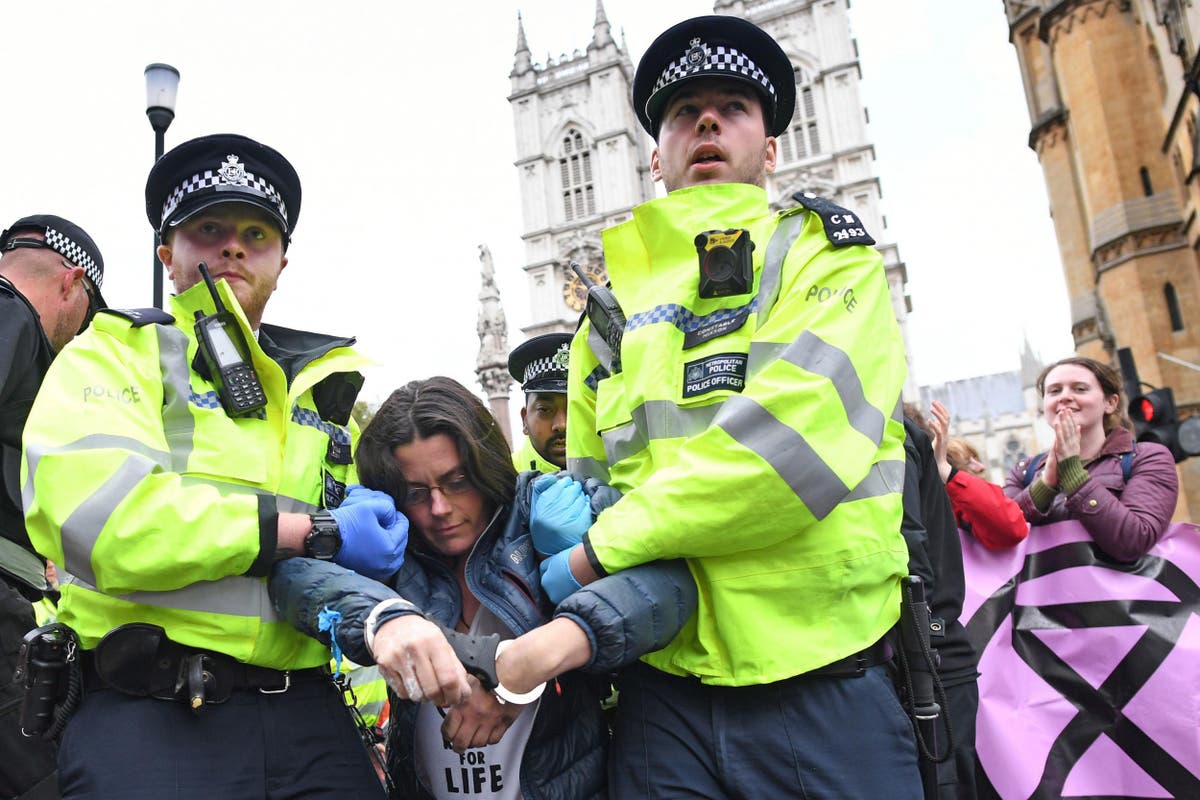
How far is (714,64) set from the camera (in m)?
2.51

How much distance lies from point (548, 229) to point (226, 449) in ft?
155

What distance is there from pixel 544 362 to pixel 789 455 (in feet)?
12.5

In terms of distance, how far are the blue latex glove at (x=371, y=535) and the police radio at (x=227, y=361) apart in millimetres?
390

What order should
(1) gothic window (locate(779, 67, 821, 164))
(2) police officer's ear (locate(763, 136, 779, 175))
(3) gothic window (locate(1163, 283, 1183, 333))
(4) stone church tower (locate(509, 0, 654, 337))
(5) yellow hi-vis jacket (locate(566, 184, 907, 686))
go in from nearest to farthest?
(5) yellow hi-vis jacket (locate(566, 184, 907, 686)), (2) police officer's ear (locate(763, 136, 779, 175)), (3) gothic window (locate(1163, 283, 1183, 333)), (1) gothic window (locate(779, 67, 821, 164)), (4) stone church tower (locate(509, 0, 654, 337))

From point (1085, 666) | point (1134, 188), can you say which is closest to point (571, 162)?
point (1134, 188)

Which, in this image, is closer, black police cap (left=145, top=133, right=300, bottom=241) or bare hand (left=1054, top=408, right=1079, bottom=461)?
black police cap (left=145, top=133, right=300, bottom=241)

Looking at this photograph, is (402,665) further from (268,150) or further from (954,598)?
(954,598)

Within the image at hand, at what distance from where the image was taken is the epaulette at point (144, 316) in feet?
7.45

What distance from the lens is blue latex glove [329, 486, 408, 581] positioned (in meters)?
2.22

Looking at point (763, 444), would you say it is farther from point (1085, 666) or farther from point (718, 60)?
point (1085, 666)

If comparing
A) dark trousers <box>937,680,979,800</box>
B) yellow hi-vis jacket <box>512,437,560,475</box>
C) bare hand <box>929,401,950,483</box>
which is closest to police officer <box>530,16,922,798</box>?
dark trousers <box>937,680,979,800</box>

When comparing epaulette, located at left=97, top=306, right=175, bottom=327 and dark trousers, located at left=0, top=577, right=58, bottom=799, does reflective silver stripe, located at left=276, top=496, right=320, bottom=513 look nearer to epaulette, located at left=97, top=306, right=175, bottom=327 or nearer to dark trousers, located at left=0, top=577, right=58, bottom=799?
epaulette, located at left=97, top=306, right=175, bottom=327

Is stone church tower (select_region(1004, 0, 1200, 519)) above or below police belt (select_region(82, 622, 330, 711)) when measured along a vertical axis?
above

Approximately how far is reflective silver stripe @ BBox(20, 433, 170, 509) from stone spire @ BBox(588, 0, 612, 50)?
52.4 metres
